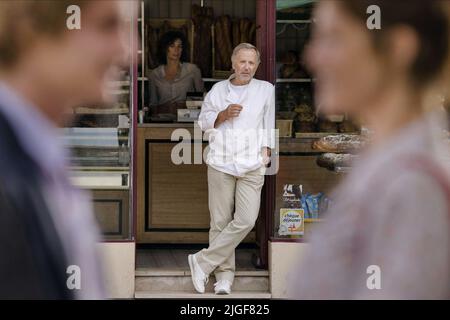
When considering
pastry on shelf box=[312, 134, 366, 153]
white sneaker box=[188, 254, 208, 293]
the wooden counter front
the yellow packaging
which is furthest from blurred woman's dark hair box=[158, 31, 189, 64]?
white sneaker box=[188, 254, 208, 293]

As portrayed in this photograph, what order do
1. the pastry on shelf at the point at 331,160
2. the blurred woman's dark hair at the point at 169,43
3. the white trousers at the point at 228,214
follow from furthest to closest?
the blurred woman's dark hair at the point at 169,43 < the white trousers at the point at 228,214 < the pastry on shelf at the point at 331,160

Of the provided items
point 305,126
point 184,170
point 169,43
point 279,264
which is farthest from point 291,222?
point 169,43

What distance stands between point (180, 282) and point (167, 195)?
1.21 m

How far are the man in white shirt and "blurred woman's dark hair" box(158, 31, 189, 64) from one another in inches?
96.0

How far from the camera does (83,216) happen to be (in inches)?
113

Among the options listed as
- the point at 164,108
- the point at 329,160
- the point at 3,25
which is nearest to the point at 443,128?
the point at 3,25

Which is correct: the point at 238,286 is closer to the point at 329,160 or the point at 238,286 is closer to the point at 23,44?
the point at 329,160

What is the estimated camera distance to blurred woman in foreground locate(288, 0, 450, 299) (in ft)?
8.59

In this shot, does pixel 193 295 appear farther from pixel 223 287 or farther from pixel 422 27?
pixel 422 27

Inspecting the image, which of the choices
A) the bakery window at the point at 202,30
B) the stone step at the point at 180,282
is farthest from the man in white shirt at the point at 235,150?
the bakery window at the point at 202,30

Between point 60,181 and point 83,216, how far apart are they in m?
0.14

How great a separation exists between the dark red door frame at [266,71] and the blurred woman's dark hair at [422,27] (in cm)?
377

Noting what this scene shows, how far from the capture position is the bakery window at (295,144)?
6.28 meters

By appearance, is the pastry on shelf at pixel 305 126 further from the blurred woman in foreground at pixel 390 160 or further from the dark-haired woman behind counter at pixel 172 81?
the blurred woman in foreground at pixel 390 160
